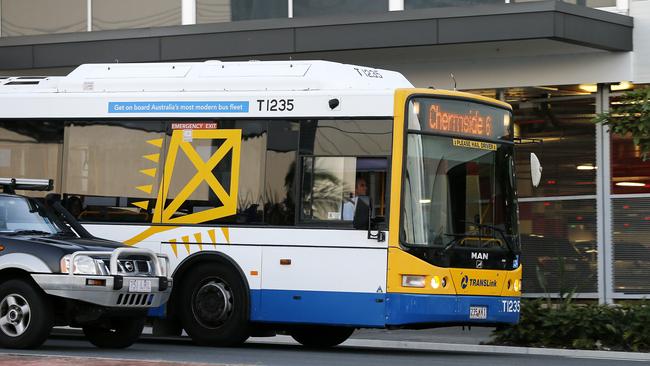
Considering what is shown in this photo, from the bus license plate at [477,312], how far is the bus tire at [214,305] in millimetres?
2628

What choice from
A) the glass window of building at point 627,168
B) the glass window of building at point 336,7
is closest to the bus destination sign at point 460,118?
the glass window of building at point 627,168

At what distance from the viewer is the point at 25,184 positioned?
15117 millimetres

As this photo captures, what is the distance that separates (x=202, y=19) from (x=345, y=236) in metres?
10.4

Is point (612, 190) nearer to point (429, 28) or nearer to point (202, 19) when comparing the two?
point (429, 28)

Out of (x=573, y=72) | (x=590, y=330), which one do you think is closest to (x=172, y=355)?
(x=590, y=330)

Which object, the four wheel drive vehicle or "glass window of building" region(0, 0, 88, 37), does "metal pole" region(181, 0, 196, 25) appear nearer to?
"glass window of building" region(0, 0, 88, 37)

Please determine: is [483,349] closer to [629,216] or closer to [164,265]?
[629,216]

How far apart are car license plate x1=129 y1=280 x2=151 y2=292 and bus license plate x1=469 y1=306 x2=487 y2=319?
3768 millimetres

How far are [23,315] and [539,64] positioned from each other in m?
11.2

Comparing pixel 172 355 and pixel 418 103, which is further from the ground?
pixel 418 103

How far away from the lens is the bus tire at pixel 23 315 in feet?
43.7

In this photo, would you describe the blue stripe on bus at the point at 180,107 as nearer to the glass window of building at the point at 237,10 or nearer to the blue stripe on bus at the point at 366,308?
the blue stripe on bus at the point at 366,308

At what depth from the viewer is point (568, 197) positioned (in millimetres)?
21766

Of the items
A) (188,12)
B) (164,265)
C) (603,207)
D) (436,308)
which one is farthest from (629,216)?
(164,265)
